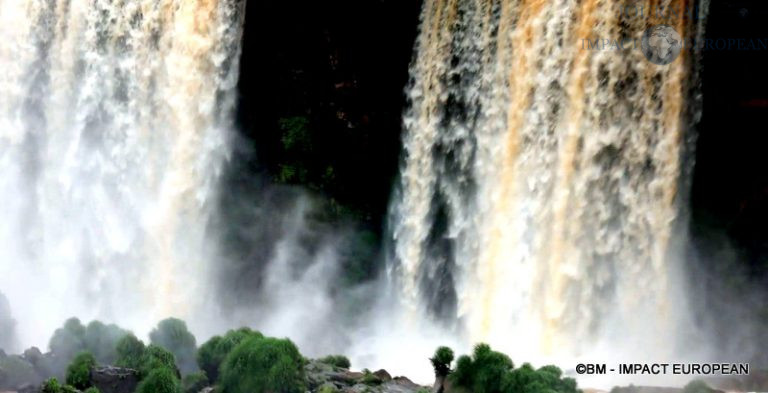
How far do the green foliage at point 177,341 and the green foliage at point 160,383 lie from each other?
6.58 feet

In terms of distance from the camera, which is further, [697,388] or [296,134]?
[296,134]

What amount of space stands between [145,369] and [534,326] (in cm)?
692

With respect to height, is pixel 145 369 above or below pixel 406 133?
below

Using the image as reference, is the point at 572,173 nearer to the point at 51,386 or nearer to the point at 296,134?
the point at 296,134

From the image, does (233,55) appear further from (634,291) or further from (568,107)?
(634,291)

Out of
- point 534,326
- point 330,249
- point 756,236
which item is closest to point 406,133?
point 330,249

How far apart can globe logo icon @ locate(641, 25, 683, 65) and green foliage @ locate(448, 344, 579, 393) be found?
6.14 m

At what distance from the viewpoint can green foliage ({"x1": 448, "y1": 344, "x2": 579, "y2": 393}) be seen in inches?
701

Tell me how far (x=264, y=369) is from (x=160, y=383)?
1483 millimetres

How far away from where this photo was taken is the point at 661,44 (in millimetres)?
21938

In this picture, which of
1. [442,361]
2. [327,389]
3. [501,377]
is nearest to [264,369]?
[327,389]

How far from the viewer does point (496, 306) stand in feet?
79.0

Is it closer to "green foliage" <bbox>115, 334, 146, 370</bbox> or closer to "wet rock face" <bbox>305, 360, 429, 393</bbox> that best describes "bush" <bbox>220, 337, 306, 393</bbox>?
"wet rock face" <bbox>305, 360, 429, 393</bbox>

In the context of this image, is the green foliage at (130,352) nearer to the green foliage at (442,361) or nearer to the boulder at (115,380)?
the boulder at (115,380)
